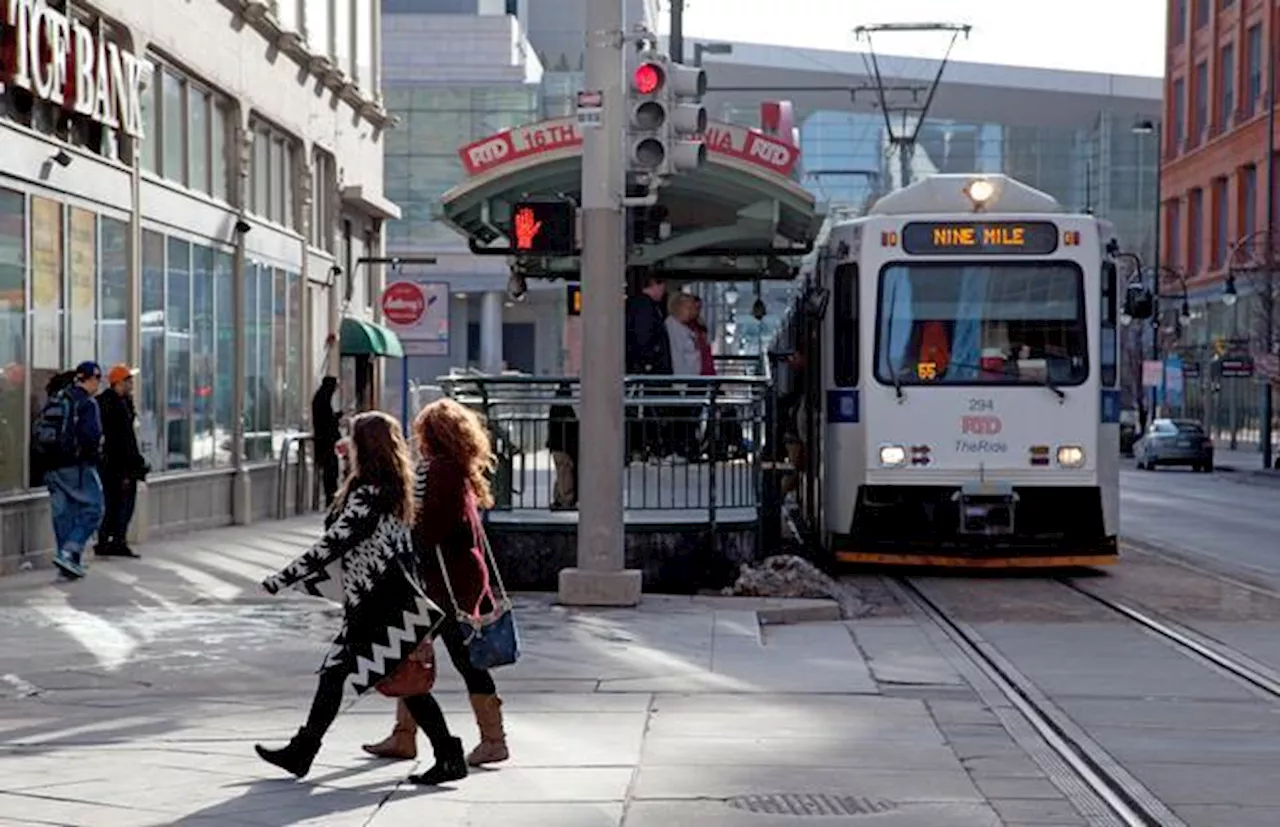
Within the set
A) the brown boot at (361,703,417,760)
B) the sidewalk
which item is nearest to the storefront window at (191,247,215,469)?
the sidewalk

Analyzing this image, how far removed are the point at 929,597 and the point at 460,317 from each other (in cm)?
5817

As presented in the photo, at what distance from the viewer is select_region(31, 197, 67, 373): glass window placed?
61.3 ft

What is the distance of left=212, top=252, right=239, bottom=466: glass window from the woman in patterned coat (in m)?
17.3

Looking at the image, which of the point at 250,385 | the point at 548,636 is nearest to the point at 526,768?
the point at 548,636

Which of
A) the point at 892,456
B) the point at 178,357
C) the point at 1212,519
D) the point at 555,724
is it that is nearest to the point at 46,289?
the point at 178,357

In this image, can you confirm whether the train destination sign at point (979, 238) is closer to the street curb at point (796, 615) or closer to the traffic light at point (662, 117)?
the traffic light at point (662, 117)

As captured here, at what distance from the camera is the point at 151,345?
2281 cm

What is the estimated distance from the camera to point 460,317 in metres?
74.9

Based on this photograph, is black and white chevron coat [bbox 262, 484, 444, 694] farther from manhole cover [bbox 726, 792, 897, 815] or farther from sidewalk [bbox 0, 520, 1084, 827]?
manhole cover [bbox 726, 792, 897, 815]

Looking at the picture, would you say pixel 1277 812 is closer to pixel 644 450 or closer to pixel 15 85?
pixel 644 450

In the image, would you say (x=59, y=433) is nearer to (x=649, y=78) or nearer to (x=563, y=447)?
(x=563, y=447)

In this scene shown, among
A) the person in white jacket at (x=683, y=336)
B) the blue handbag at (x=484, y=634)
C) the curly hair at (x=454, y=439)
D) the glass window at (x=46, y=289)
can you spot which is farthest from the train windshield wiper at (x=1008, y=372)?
the blue handbag at (x=484, y=634)

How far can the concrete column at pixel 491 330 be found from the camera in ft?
237

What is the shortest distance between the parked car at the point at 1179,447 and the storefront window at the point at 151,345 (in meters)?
39.6
